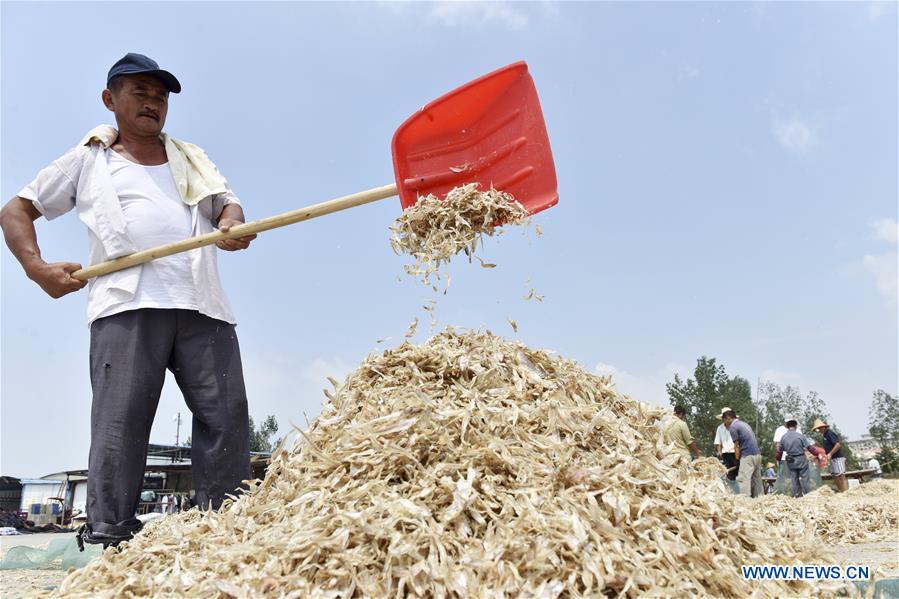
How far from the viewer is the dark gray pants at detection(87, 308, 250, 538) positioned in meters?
2.55

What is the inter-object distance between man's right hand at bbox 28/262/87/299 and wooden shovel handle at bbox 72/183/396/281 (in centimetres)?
3

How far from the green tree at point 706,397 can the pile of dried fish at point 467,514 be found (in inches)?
1399

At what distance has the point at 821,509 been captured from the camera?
510cm

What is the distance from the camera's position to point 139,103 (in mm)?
3041

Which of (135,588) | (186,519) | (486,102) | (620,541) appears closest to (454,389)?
(620,541)

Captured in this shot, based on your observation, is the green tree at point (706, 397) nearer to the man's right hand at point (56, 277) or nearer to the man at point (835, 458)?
the man at point (835, 458)

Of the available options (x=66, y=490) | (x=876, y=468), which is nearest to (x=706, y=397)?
(x=876, y=468)

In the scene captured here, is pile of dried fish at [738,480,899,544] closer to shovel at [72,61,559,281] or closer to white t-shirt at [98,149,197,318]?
shovel at [72,61,559,281]

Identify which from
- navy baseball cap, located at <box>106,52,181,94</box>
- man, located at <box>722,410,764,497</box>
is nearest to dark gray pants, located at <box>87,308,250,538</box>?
navy baseball cap, located at <box>106,52,181,94</box>

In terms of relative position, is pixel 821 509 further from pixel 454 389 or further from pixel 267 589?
pixel 267 589

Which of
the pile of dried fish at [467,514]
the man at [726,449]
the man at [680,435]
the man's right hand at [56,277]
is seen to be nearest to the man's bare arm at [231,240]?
the man's right hand at [56,277]

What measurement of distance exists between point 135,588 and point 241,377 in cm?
138

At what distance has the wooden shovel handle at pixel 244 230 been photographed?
2803mm

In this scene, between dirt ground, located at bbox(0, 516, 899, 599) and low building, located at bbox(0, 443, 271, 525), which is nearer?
dirt ground, located at bbox(0, 516, 899, 599)
